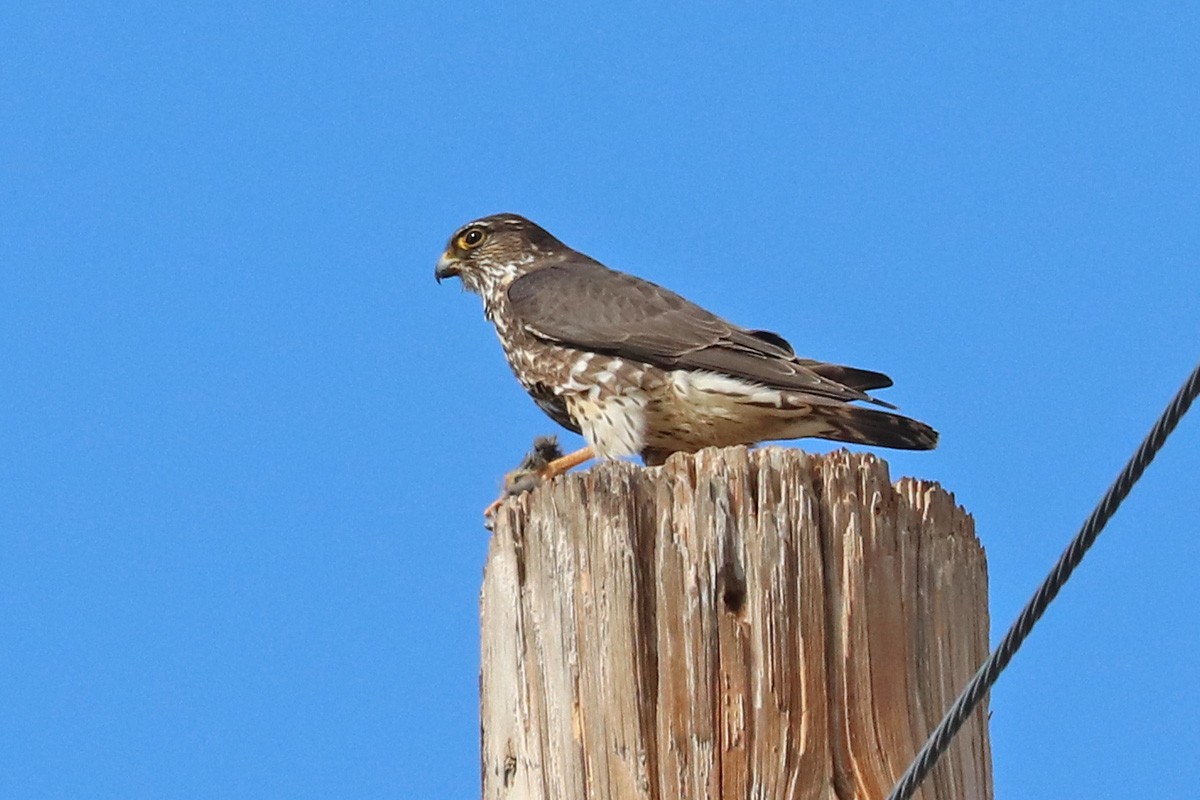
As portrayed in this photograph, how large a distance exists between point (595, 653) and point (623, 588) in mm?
140

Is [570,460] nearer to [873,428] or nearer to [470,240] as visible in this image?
[873,428]

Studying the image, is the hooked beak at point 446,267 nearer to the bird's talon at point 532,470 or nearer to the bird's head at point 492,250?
the bird's head at point 492,250

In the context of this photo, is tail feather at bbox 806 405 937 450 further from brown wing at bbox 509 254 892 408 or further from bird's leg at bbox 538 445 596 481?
bird's leg at bbox 538 445 596 481

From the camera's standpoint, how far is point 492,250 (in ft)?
27.1

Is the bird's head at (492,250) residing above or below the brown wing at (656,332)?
above

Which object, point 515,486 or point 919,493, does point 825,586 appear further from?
point 515,486

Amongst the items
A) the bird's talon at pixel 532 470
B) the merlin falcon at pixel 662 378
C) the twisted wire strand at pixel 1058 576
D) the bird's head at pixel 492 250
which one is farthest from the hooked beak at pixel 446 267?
the twisted wire strand at pixel 1058 576

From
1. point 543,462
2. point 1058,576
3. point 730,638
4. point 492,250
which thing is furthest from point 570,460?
point 1058,576

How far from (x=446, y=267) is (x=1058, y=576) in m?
5.69

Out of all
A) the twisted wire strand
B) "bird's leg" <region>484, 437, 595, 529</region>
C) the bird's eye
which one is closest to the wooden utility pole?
the twisted wire strand

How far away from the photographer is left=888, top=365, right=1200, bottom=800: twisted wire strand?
2.79 metres

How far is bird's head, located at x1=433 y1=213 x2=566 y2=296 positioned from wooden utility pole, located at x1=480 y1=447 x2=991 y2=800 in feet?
14.4

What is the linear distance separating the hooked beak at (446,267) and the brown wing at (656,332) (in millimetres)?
748

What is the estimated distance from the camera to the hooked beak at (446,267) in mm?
8320
